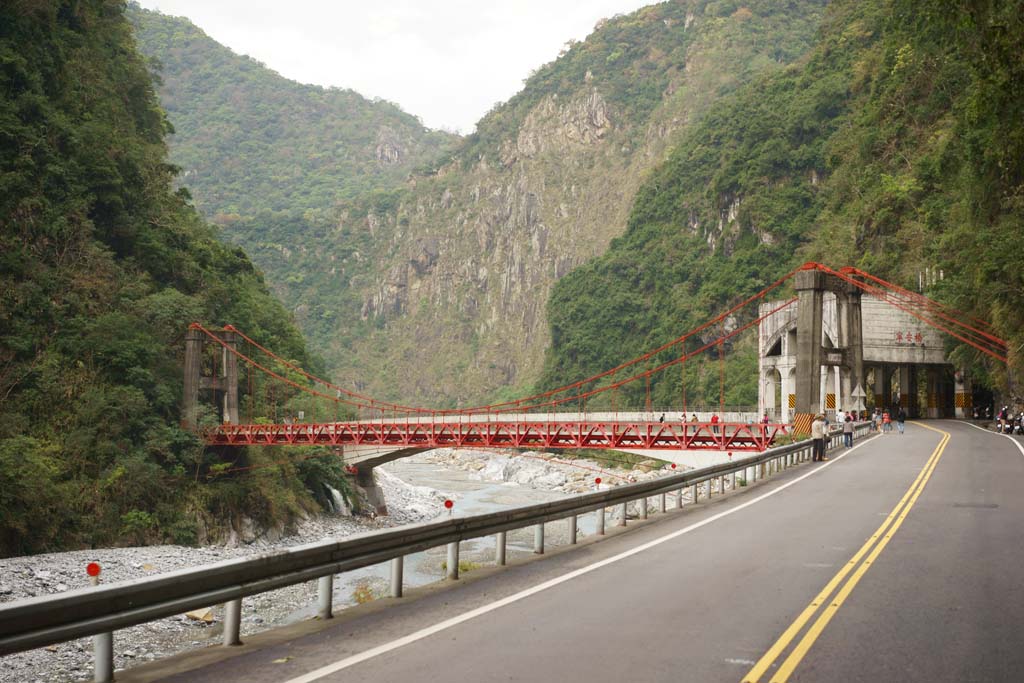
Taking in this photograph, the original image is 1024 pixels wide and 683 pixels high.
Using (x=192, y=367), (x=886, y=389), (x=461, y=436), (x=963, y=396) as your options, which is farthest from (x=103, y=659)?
(x=886, y=389)

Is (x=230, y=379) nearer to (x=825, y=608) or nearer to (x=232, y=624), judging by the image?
(x=232, y=624)

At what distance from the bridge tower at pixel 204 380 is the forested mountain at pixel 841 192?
1620 inches

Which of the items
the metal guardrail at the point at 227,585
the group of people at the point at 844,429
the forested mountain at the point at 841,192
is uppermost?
the forested mountain at the point at 841,192

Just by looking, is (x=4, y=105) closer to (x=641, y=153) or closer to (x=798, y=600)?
(x=798, y=600)

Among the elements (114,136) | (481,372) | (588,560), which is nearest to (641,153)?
(481,372)

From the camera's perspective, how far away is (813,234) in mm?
103125

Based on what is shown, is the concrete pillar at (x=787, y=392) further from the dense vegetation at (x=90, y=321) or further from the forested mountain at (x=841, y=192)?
the dense vegetation at (x=90, y=321)

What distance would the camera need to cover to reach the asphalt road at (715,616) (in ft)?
24.3

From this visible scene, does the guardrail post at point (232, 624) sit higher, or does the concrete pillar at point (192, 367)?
the concrete pillar at point (192, 367)

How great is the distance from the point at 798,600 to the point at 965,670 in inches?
111

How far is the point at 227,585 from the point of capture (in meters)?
8.08

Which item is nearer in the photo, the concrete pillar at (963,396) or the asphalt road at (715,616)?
the asphalt road at (715,616)

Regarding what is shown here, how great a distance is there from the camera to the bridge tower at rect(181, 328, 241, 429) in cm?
5629

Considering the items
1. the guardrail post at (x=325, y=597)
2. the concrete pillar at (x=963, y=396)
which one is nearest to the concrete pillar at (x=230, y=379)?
the concrete pillar at (x=963, y=396)
